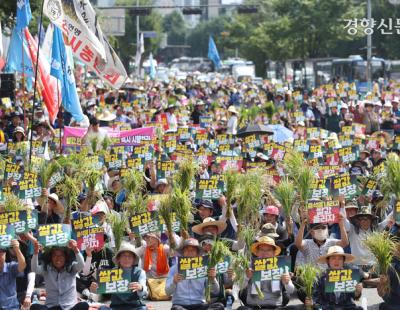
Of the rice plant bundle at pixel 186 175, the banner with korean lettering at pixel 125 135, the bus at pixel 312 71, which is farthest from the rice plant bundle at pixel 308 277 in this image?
the bus at pixel 312 71

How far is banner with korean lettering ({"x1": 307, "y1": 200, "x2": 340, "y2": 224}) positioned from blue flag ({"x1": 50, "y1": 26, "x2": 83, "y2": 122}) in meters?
7.73

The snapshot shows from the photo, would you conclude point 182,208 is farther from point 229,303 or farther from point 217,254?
point 217,254

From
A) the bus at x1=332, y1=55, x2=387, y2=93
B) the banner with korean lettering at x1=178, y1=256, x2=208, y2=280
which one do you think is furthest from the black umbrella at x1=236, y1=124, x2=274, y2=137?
the bus at x1=332, y1=55, x2=387, y2=93

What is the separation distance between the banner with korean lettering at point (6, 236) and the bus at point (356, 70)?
43375 millimetres

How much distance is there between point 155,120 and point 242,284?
14894mm

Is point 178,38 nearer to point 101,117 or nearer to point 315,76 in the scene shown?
point 315,76

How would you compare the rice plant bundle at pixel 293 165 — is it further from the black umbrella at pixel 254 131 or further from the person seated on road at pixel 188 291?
the black umbrella at pixel 254 131

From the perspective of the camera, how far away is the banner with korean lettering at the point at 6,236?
11156 mm

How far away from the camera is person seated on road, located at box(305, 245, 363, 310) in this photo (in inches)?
457

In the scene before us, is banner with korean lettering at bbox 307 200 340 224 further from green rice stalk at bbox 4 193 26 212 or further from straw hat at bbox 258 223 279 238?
green rice stalk at bbox 4 193 26 212

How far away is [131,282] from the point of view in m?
11.3

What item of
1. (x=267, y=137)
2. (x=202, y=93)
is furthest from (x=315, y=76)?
(x=267, y=137)

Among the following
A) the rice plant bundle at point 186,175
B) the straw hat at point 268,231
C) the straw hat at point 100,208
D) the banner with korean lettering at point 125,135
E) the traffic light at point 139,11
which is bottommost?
the straw hat at point 268,231

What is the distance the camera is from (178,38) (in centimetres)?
16275
